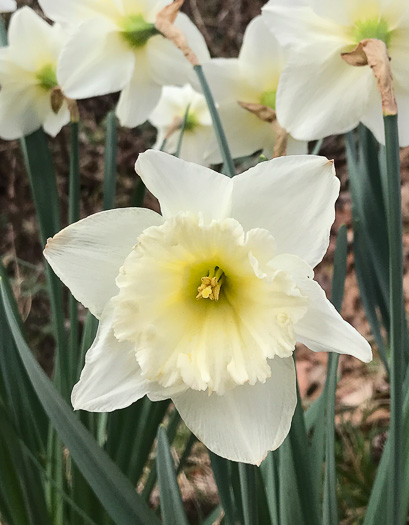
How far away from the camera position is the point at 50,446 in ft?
2.57

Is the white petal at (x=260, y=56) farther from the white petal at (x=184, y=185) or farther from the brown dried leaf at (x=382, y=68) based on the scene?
the white petal at (x=184, y=185)

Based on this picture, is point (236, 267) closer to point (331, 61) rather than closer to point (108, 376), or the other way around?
point (108, 376)

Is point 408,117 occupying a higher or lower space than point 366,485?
higher

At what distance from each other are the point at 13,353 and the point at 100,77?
0.40m

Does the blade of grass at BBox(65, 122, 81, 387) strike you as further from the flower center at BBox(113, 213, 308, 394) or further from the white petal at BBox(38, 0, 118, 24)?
the flower center at BBox(113, 213, 308, 394)

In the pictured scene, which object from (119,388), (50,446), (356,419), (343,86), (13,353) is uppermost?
(343,86)

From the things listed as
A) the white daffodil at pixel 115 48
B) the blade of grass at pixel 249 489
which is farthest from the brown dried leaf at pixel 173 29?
the blade of grass at pixel 249 489

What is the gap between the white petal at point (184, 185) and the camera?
0.41m

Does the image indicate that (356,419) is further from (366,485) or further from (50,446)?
(50,446)

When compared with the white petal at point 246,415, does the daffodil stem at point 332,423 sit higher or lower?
lower

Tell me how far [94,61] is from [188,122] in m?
0.28

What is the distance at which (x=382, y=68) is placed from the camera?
438mm

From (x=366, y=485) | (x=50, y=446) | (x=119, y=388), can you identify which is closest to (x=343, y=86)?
(x=119, y=388)

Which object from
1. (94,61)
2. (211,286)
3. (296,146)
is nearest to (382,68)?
(211,286)
